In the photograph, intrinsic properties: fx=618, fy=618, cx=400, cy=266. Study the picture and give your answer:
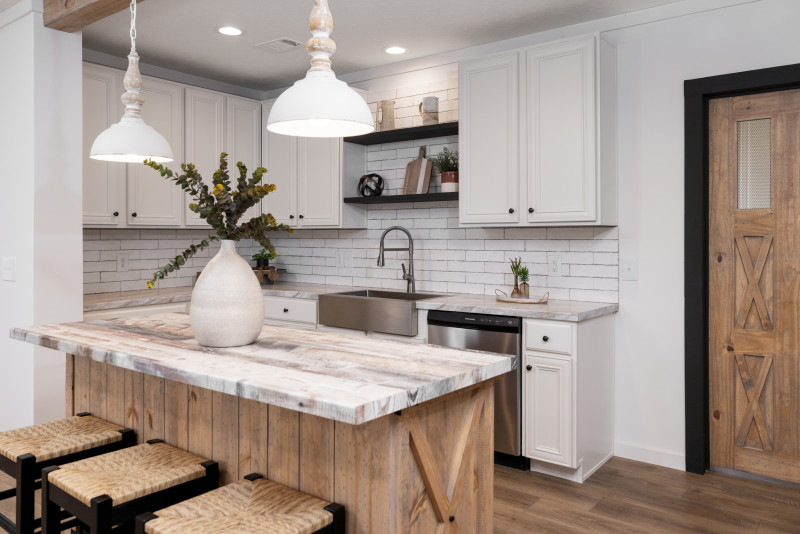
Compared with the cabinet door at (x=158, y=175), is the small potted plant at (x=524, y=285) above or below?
below

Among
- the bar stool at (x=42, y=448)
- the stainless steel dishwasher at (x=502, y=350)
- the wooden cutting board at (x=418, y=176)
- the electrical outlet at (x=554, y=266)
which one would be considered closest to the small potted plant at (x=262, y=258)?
the wooden cutting board at (x=418, y=176)

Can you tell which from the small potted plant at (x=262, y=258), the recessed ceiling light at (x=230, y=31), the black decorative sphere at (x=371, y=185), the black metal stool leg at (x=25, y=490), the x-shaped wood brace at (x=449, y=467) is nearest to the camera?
the x-shaped wood brace at (x=449, y=467)

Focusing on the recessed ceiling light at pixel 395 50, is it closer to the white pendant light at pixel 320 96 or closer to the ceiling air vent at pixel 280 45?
the ceiling air vent at pixel 280 45

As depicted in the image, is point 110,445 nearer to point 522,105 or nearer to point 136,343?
point 136,343

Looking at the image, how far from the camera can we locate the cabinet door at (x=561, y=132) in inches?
135

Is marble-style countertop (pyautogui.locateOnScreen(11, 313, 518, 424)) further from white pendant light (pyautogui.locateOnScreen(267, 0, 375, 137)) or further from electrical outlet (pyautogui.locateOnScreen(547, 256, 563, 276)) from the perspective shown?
electrical outlet (pyautogui.locateOnScreen(547, 256, 563, 276))

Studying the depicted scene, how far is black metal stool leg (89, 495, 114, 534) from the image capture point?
1.68 metres

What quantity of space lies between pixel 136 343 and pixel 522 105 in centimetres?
254

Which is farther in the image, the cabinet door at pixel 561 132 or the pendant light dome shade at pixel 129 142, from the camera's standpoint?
the cabinet door at pixel 561 132

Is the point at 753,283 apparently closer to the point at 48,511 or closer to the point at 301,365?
the point at 301,365

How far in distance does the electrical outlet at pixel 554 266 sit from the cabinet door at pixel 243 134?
2421mm

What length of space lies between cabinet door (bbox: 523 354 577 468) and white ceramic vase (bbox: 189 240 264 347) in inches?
71.5

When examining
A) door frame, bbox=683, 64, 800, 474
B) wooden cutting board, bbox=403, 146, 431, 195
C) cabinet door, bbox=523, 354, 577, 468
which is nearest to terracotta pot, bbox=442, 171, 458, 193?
wooden cutting board, bbox=403, 146, 431, 195

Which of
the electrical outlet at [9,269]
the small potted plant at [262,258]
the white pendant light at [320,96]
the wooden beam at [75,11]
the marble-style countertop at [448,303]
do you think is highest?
the wooden beam at [75,11]
